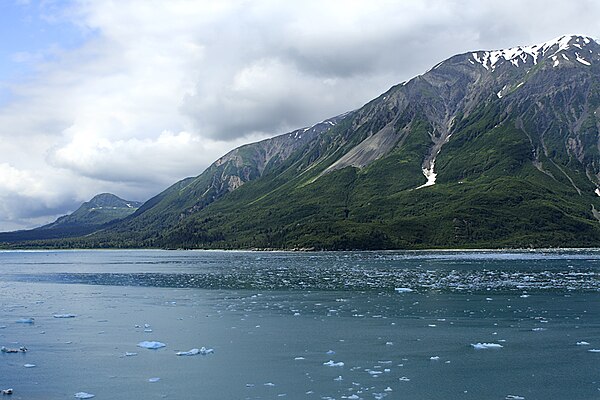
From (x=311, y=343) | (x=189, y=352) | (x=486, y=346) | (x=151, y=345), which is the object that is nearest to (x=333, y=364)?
(x=311, y=343)

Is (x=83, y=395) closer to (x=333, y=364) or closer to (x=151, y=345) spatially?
(x=151, y=345)

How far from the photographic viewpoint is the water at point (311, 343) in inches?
1195

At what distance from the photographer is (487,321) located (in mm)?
51000

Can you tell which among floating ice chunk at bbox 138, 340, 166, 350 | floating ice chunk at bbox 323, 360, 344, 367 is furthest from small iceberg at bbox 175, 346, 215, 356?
floating ice chunk at bbox 323, 360, 344, 367

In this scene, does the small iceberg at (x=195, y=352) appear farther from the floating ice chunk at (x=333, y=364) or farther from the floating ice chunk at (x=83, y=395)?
the floating ice chunk at (x=83, y=395)

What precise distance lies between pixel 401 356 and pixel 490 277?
218ft

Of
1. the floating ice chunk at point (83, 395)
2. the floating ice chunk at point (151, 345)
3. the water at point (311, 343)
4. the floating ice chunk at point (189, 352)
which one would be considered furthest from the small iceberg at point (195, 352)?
the floating ice chunk at point (83, 395)

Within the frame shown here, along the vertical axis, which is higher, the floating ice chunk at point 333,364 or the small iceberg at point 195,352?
the small iceberg at point 195,352

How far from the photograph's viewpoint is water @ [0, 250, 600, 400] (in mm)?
30344

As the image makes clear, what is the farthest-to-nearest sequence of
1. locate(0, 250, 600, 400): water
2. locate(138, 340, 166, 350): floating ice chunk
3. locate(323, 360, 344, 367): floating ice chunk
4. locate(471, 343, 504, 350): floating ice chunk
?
locate(138, 340, 166, 350): floating ice chunk < locate(471, 343, 504, 350): floating ice chunk < locate(323, 360, 344, 367): floating ice chunk < locate(0, 250, 600, 400): water

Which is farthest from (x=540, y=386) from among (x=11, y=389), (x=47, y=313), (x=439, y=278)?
(x=439, y=278)

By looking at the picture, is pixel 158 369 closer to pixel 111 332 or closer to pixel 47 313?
pixel 111 332

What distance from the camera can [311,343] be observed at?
137ft

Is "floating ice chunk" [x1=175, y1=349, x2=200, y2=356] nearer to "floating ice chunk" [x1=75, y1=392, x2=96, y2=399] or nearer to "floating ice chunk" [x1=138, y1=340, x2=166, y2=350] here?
"floating ice chunk" [x1=138, y1=340, x2=166, y2=350]
